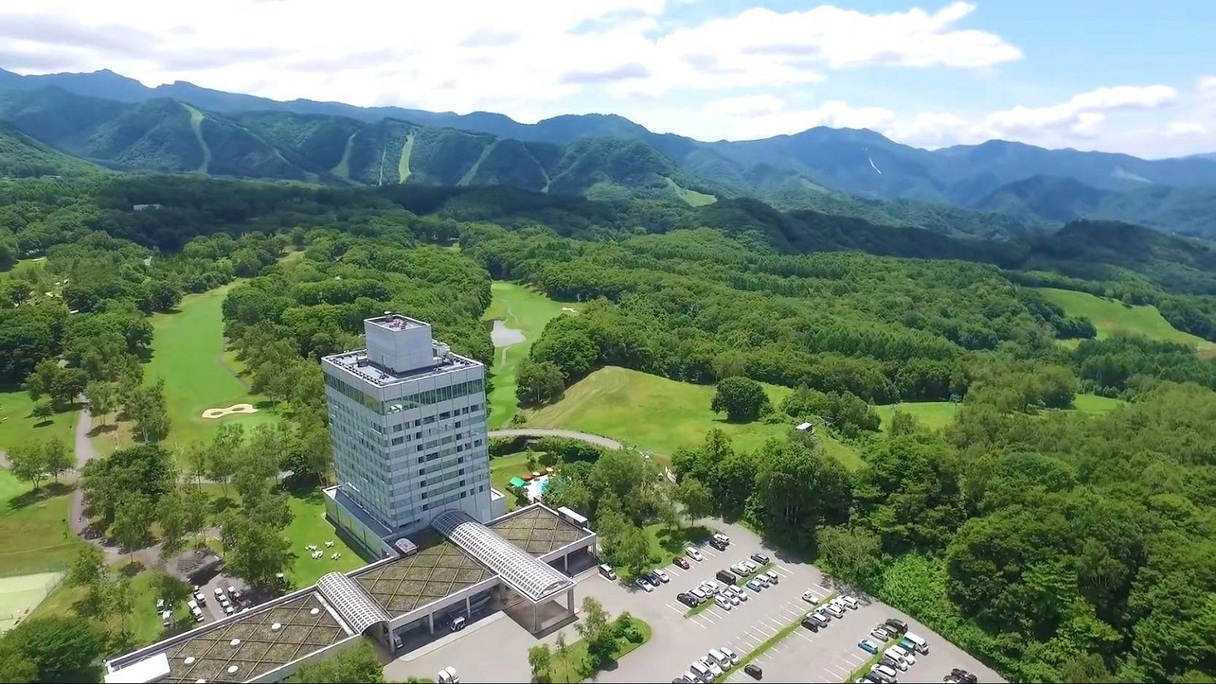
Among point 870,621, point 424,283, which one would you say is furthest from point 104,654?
point 424,283

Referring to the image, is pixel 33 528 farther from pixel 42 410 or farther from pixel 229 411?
pixel 42 410

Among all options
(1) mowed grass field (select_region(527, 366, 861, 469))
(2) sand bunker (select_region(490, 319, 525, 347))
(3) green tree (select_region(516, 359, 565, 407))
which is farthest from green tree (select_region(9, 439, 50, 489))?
(2) sand bunker (select_region(490, 319, 525, 347))

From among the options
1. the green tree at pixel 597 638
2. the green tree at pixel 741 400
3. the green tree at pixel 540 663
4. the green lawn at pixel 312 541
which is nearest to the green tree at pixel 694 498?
the green tree at pixel 597 638

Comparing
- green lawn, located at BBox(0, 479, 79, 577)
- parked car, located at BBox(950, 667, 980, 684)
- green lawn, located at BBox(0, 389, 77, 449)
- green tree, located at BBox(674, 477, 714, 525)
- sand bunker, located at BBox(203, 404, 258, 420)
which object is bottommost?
green lawn, located at BBox(0, 479, 79, 577)

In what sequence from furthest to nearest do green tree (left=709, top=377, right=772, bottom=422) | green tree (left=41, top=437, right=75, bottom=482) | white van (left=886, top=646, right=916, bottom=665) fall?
green tree (left=709, top=377, right=772, bottom=422)
green tree (left=41, top=437, right=75, bottom=482)
white van (left=886, top=646, right=916, bottom=665)

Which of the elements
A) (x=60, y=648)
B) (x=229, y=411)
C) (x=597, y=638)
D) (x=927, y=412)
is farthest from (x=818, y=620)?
(x=229, y=411)

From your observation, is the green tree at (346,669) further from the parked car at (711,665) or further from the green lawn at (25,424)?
the green lawn at (25,424)

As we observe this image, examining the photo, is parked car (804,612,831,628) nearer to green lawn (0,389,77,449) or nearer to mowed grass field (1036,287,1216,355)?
green lawn (0,389,77,449)
